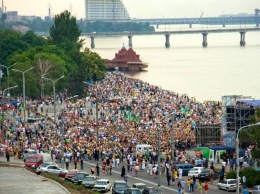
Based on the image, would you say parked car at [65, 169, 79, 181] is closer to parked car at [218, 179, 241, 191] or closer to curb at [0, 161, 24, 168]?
curb at [0, 161, 24, 168]

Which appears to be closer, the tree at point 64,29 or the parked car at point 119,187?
the parked car at point 119,187

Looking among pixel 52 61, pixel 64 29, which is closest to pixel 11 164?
pixel 52 61

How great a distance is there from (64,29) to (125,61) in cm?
2606

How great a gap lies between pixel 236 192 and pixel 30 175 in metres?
8.98

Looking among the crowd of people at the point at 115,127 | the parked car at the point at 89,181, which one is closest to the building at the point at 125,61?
the crowd of people at the point at 115,127

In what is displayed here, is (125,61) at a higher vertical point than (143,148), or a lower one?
higher

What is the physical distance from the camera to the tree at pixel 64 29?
12668 centimetres

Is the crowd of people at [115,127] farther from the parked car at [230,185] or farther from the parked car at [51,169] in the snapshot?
the parked car at [230,185]

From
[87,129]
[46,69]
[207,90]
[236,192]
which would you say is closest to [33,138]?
[87,129]

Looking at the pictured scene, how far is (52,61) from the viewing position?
90562 mm

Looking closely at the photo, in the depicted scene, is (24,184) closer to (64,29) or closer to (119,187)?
(119,187)

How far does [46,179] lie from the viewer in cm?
4184

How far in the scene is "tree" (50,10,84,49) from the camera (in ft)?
416

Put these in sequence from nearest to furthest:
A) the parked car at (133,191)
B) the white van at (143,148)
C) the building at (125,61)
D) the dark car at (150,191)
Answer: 1. the parked car at (133,191)
2. the dark car at (150,191)
3. the white van at (143,148)
4. the building at (125,61)
